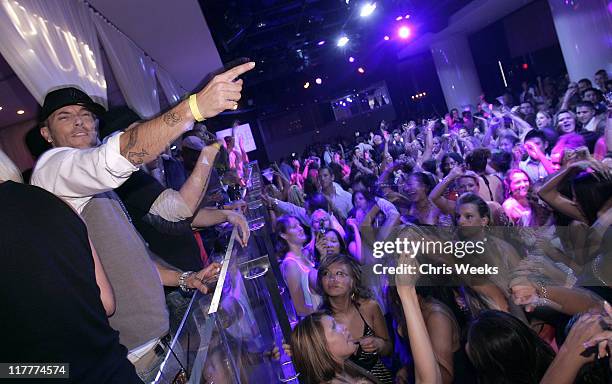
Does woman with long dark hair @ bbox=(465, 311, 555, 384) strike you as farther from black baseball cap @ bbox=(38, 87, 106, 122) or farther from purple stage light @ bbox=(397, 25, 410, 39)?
purple stage light @ bbox=(397, 25, 410, 39)

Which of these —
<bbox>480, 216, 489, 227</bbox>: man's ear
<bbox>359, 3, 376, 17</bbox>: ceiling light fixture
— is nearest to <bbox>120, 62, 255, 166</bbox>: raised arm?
<bbox>480, 216, 489, 227</bbox>: man's ear

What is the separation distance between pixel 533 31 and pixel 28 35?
13.2 m

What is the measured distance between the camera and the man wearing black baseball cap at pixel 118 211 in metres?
1.15

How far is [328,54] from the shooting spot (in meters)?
16.6

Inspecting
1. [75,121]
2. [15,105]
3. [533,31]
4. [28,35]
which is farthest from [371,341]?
[533,31]

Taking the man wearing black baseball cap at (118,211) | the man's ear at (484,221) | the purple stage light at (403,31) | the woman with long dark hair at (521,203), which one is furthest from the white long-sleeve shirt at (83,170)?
the purple stage light at (403,31)

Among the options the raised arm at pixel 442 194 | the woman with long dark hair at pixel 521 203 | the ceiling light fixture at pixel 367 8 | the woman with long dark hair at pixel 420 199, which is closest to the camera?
the woman with long dark hair at pixel 521 203

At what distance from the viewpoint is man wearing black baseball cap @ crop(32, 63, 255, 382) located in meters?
1.15

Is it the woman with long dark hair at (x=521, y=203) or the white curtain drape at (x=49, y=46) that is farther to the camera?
the woman with long dark hair at (x=521, y=203)

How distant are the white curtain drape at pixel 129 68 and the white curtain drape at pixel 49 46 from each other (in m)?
0.63

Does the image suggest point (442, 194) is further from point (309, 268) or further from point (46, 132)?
point (46, 132)

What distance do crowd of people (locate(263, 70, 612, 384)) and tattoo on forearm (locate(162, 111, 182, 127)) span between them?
1.03 metres

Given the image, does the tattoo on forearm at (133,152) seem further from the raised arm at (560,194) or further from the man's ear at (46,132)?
the raised arm at (560,194)

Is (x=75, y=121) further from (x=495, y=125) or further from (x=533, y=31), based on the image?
(x=533, y=31)
